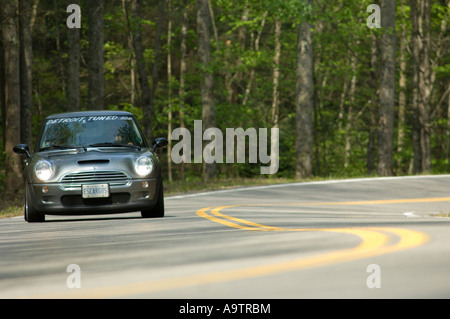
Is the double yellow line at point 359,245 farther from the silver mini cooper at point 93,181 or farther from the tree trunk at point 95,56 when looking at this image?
the tree trunk at point 95,56

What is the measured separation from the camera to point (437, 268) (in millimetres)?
7035

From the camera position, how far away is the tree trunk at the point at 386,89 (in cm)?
3372

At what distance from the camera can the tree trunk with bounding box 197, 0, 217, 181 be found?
3291 cm

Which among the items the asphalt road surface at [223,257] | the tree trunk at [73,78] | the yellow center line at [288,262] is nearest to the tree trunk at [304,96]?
the tree trunk at [73,78]

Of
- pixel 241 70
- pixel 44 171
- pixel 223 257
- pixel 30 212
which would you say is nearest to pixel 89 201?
pixel 44 171

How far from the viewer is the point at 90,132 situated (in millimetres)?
14242

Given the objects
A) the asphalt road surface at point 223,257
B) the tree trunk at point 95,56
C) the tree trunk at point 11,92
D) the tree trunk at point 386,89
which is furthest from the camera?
the tree trunk at point 386,89

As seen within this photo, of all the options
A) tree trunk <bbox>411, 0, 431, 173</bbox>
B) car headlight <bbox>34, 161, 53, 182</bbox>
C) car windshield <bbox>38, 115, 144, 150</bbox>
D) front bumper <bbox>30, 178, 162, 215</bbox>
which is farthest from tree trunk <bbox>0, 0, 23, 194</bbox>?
tree trunk <bbox>411, 0, 431, 173</bbox>

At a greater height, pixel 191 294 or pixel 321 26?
pixel 321 26

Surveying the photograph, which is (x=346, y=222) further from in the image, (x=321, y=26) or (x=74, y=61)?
(x=321, y=26)

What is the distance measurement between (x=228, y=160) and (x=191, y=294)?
40.0 meters

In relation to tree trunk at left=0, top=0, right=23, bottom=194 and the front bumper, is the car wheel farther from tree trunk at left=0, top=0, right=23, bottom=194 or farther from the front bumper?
tree trunk at left=0, top=0, right=23, bottom=194

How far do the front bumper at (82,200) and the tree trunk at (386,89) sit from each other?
22385 mm
